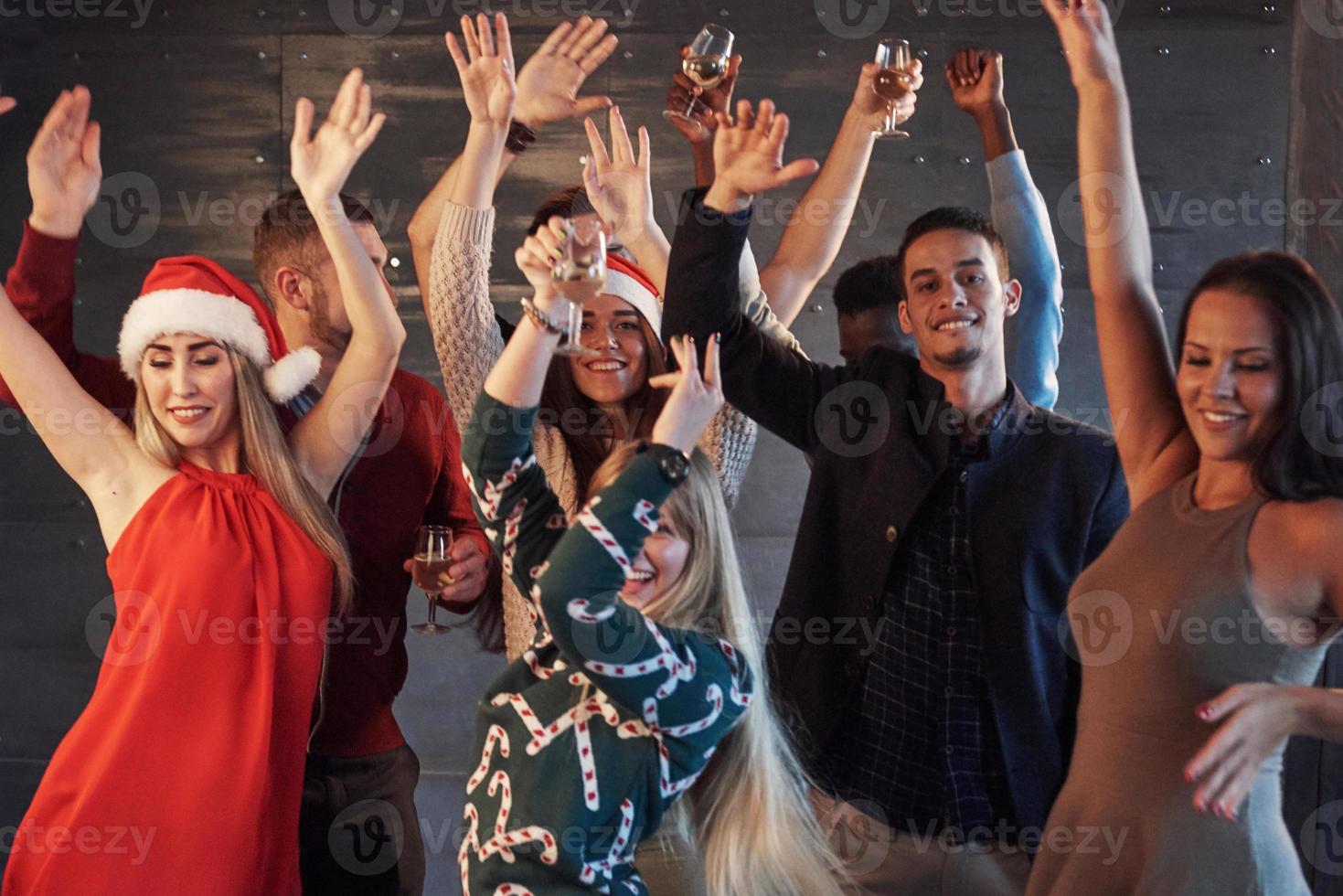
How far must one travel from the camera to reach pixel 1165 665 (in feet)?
6.68

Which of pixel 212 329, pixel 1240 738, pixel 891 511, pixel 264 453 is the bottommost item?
pixel 1240 738

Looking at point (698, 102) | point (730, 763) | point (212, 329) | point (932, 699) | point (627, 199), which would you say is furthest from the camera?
point (627, 199)

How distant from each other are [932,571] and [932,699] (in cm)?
23

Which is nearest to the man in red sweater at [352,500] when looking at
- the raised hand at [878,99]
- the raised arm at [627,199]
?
the raised arm at [627,199]

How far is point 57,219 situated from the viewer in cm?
273

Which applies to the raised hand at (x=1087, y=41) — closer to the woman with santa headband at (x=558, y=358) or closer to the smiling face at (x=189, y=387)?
the woman with santa headband at (x=558, y=358)

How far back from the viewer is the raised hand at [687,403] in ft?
6.05

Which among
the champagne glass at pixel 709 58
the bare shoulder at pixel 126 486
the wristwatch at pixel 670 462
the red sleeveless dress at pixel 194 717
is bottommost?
the red sleeveless dress at pixel 194 717

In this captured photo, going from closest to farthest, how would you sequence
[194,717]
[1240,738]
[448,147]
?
[1240,738] < [194,717] < [448,147]

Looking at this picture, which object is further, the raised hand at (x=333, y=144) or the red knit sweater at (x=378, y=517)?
the red knit sweater at (x=378, y=517)

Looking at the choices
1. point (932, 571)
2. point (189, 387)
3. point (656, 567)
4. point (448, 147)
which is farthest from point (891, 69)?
point (448, 147)

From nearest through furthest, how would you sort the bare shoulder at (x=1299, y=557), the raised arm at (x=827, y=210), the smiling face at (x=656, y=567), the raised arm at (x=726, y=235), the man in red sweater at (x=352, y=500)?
the bare shoulder at (x=1299, y=557) < the smiling face at (x=656, y=567) < the raised arm at (x=726, y=235) < the man in red sweater at (x=352, y=500) < the raised arm at (x=827, y=210)

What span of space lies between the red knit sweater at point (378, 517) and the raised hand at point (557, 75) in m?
0.69

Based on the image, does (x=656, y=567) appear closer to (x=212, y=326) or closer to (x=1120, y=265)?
(x=1120, y=265)
